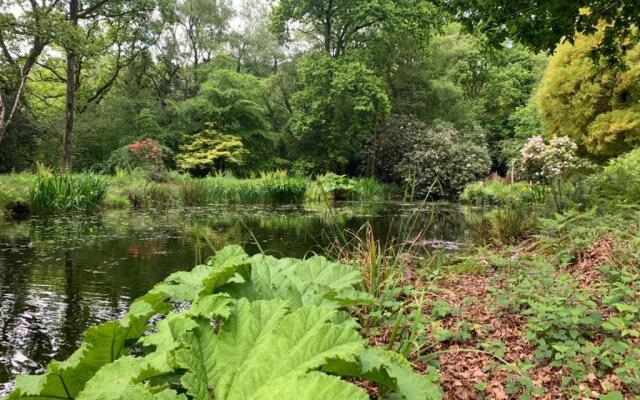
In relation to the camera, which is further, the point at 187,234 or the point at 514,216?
the point at 187,234

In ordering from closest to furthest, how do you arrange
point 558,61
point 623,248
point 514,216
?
point 623,248
point 514,216
point 558,61

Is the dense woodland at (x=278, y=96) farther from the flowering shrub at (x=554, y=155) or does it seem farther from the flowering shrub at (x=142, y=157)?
the flowering shrub at (x=554, y=155)

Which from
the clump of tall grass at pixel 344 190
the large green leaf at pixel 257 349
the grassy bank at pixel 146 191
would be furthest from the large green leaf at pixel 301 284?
the clump of tall grass at pixel 344 190

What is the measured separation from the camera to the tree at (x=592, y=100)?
34.1 ft

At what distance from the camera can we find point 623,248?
9.42 feet

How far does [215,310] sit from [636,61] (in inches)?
492

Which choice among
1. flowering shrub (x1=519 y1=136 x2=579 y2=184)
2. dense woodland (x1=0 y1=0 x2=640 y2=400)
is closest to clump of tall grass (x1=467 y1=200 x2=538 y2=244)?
dense woodland (x1=0 y1=0 x2=640 y2=400)

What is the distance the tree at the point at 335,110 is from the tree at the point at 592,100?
7746 mm

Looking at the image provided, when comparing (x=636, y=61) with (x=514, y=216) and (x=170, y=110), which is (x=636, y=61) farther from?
(x=170, y=110)

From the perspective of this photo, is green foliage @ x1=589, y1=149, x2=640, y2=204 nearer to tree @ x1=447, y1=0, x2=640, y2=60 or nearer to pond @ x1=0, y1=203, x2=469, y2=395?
tree @ x1=447, y1=0, x2=640, y2=60

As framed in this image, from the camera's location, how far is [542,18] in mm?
4359

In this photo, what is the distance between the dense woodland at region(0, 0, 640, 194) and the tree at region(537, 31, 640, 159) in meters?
0.61

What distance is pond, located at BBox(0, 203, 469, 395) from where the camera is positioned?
2.56 metres

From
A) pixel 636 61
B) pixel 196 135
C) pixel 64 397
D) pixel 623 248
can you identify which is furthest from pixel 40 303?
pixel 196 135
